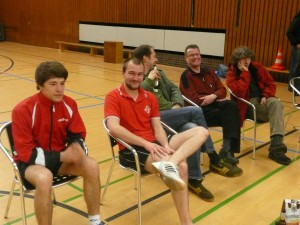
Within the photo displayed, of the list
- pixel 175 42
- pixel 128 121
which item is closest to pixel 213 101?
pixel 128 121

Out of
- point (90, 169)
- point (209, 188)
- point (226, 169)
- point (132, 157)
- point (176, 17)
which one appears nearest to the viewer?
point (90, 169)

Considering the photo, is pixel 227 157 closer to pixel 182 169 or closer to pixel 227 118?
pixel 227 118

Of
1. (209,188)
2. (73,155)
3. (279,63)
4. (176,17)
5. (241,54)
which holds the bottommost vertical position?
(209,188)

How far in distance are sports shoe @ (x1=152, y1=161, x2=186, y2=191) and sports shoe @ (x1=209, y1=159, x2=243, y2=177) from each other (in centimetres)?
134

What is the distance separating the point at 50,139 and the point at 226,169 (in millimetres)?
1869

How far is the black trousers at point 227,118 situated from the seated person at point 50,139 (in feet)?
5.46

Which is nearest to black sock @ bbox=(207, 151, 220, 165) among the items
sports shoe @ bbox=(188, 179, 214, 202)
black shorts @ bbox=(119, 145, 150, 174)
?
sports shoe @ bbox=(188, 179, 214, 202)

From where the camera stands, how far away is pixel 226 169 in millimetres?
3670

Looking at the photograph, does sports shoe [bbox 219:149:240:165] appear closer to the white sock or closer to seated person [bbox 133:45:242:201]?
seated person [bbox 133:45:242:201]

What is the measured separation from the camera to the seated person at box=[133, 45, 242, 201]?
10.5 ft

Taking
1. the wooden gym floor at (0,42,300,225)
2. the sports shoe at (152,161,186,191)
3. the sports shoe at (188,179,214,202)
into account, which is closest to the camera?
the sports shoe at (152,161,186,191)

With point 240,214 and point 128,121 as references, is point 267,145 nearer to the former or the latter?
point 240,214

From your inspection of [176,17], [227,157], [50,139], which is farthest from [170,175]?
[176,17]

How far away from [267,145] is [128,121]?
7.68 ft
